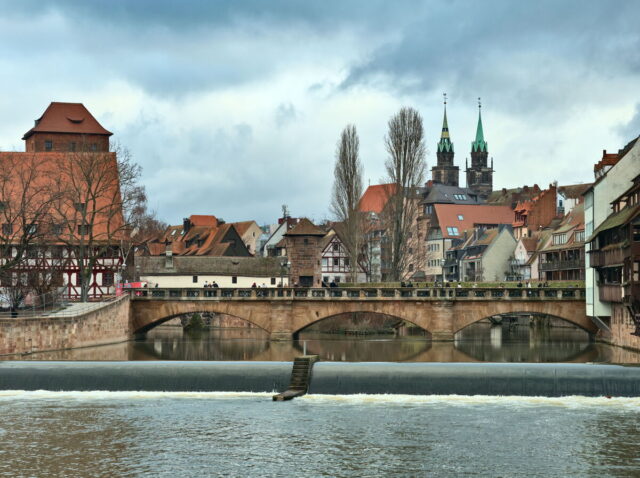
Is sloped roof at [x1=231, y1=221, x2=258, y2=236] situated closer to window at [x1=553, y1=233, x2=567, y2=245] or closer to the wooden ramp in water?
window at [x1=553, y1=233, x2=567, y2=245]

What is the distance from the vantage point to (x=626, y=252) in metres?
60.9

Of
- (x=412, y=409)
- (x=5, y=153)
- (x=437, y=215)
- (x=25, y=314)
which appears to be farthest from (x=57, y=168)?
(x=437, y=215)

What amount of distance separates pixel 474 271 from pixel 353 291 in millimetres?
63639

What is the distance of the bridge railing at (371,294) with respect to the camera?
7519cm

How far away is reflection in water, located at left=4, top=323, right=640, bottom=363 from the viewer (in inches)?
2485

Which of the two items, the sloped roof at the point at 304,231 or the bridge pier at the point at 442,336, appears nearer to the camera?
the bridge pier at the point at 442,336

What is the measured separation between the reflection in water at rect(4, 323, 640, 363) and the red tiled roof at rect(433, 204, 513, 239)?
64.0m

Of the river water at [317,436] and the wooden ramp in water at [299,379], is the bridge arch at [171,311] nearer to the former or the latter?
the wooden ramp in water at [299,379]

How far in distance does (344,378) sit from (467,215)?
11171 centimetres

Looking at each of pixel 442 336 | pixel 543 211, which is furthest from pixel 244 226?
pixel 442 336

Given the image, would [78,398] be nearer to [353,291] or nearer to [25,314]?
[25,314]

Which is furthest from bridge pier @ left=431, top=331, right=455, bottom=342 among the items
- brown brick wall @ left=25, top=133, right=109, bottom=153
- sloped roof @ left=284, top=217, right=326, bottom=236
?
brown brick wall @ left=25, top=133, right=109, bottom=153

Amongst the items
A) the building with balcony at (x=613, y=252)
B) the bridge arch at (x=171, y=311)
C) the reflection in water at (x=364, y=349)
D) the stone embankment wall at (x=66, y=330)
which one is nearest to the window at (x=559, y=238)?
the reflection in water at (x=364, y=349)

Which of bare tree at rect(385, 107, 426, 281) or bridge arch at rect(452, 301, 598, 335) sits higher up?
bare tree at rect(385, 107, 426, 281)
